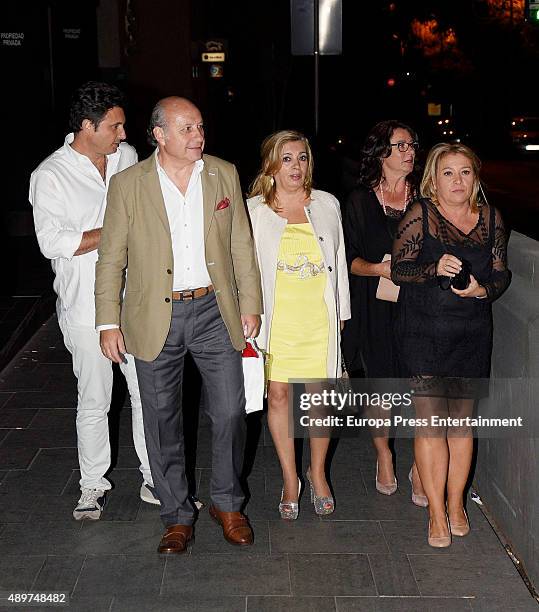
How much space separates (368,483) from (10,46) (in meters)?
11.3

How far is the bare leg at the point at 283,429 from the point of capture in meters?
5.24

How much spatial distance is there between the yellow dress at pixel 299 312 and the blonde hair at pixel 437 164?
2.15 feet

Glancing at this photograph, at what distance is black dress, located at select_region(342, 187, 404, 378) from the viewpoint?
17.7 feet

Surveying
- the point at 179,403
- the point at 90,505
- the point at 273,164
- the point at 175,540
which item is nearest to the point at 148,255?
the point at 179,403

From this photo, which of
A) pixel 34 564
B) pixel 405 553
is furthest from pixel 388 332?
pixel 34 564

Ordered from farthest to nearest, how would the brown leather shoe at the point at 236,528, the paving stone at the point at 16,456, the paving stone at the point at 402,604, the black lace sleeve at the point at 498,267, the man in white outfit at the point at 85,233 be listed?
Result: the paving stone at the point at 16,456, the man in white outfit at the point at 85,233, the brown leather shoe at the point at 236,528, the black lace sleeve at the point at 498,267, the paving stone at the point at 402,604

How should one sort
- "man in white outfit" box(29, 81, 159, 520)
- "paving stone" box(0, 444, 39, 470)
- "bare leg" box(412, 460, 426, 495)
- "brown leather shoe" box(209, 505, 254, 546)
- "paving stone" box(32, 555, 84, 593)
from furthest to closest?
"paving stone" box(0, 444, 39, 470) → "bare leg" box(412, 460, 426, 495) → "man in white outfit" box(29, 81, 159, 520) → "brown leather shoe" box(209, 505, 254, 546) → "paving stone" box(32, 555, 84, 593)

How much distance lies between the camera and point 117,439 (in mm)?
6648

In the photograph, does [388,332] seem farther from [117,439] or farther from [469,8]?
[469,8]

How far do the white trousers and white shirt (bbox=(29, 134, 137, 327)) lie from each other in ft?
0.39

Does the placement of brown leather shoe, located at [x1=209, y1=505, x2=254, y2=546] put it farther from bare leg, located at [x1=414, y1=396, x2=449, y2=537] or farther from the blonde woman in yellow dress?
bare leg, located at [x1=414, y1=396, x2=449, y2=537]

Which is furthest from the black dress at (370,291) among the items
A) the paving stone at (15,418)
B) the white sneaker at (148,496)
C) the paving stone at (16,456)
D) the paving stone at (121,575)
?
the paving stone at (15,418)

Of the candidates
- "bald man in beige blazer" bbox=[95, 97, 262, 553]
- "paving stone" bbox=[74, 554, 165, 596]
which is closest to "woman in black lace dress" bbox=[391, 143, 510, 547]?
"bald man in beige blazer" bbox=[95, 97, 262, 553]

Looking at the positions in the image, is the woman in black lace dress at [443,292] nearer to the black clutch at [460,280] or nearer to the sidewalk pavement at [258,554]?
the black clutch at [460,280]
